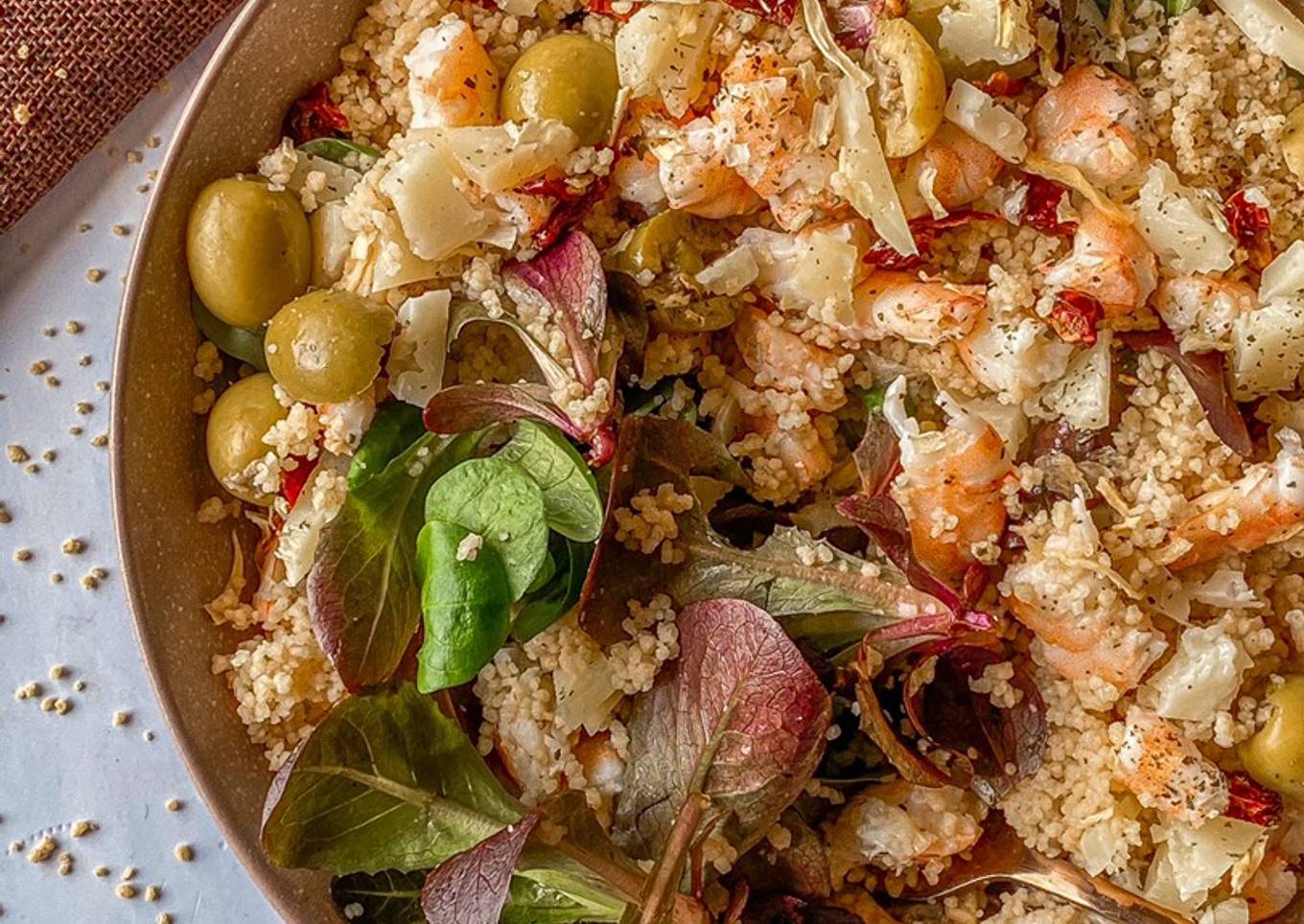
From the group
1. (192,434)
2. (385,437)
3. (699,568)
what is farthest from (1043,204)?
(192,434)

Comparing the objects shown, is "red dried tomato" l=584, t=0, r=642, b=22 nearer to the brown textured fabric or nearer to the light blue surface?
the brown textured fabric

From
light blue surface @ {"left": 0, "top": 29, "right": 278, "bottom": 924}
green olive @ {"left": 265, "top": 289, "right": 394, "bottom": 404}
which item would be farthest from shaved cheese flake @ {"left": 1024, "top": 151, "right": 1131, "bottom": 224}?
light blue surface @ {"left": 0, "top": 29, "right": 278, "bottom": 924}

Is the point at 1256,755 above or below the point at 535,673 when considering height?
below

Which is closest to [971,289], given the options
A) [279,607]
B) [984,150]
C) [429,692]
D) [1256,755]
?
[984,150]

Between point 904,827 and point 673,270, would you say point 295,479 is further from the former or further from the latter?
point 904,827

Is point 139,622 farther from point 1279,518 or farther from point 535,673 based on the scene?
point 1279,518

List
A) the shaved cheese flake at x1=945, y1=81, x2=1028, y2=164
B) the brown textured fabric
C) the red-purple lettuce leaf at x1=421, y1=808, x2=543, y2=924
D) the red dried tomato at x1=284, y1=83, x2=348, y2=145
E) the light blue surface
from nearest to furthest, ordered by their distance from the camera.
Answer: the red-purple lettuce leaf at x1=421, y1=808, x2=543, y2=924 → the shaved cheese flake at x1=945, y1=81, x2=1028, y2=164 → the red dried tomato at x1=284, y1=83, x2=348, y2=145 → the brown textured fabric → the light blue surface
